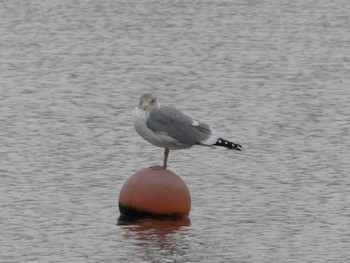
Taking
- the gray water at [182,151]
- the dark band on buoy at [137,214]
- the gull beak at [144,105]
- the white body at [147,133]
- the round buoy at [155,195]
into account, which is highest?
the gull beak at [144,105]

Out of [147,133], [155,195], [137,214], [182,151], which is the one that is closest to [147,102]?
[147,133]

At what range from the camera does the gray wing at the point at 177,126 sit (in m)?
18.6

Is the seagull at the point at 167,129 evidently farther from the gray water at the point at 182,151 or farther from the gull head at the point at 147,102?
the gray water at the point at 182,151

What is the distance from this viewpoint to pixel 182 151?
2466 centimetres

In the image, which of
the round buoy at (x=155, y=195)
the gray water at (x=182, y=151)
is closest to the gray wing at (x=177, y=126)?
the round buoy at (x=155, y=195)

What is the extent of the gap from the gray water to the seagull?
106 cm

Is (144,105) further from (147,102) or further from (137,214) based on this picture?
(137,214)

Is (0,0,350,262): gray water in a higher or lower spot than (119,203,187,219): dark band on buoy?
lower

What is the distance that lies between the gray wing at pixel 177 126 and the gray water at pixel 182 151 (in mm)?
1128

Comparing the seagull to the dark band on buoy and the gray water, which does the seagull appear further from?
the gray water

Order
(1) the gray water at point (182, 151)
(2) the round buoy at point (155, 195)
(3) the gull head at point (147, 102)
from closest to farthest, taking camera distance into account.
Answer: (1) the gray water at point (182, 151) → (2) the round buoy at point (155, 195) → (3) the gull head at point (147, 102)

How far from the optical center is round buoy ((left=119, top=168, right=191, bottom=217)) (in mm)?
18406

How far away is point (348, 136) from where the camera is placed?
25.9 m

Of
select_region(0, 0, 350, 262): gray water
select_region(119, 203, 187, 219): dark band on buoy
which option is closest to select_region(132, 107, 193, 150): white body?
select_region(119, 203, 187, 219): dark band on buoy
